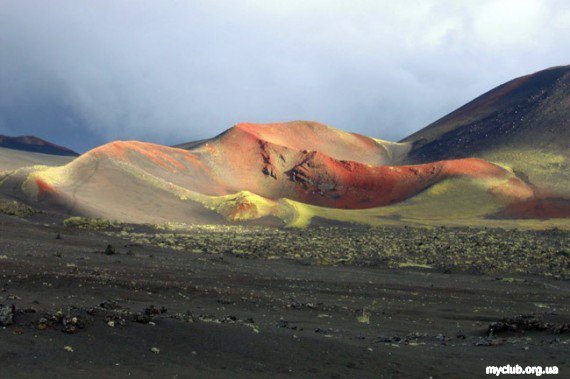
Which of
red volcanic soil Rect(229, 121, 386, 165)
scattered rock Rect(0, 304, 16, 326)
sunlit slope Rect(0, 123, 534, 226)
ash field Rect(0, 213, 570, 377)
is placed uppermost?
red volcanic soil Rect(229, 121, 386, 165)

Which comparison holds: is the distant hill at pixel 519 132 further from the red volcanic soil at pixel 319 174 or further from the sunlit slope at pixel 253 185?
the red volcanic soil at pixel 319 174

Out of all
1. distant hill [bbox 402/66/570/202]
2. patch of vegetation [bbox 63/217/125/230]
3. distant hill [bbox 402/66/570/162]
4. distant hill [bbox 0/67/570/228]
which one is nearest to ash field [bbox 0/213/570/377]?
patch of vegetation [bbox 63/217/125/230]

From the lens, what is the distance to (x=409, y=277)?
2767 cm

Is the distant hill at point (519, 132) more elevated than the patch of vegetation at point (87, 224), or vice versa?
the distant hill at point (519, 132)

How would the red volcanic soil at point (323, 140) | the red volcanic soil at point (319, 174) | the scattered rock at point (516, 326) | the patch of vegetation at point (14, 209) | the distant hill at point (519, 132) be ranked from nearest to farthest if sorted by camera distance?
the scattered rock at point (516, 326), the patch of vegetation at point (14, 209), the red volcanic soil at point (319, 174), the distant hill at point (519, 132), the red volcanic soil at point (323, 140)

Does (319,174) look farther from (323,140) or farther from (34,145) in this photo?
(34,145)

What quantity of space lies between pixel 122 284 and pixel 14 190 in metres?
47.9

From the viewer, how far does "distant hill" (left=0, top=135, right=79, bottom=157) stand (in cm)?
17038

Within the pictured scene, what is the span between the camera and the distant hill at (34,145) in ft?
559

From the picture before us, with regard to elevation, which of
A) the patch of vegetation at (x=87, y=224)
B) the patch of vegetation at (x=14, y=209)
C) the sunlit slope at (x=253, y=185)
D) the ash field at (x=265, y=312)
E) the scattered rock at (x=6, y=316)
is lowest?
the ash field at (x=265, y=312)

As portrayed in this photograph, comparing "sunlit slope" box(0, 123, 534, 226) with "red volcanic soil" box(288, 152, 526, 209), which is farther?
"red volcanic soil" box(288, 152, 526, 209)

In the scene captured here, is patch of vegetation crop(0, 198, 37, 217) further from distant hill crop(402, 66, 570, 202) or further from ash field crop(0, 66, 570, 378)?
distant hill crop(402, 66, 570, 202)

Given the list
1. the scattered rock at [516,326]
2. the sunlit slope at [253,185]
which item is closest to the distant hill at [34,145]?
the sunlit slope at [253,185]

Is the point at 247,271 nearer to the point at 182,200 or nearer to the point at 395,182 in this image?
the point at 182,200
